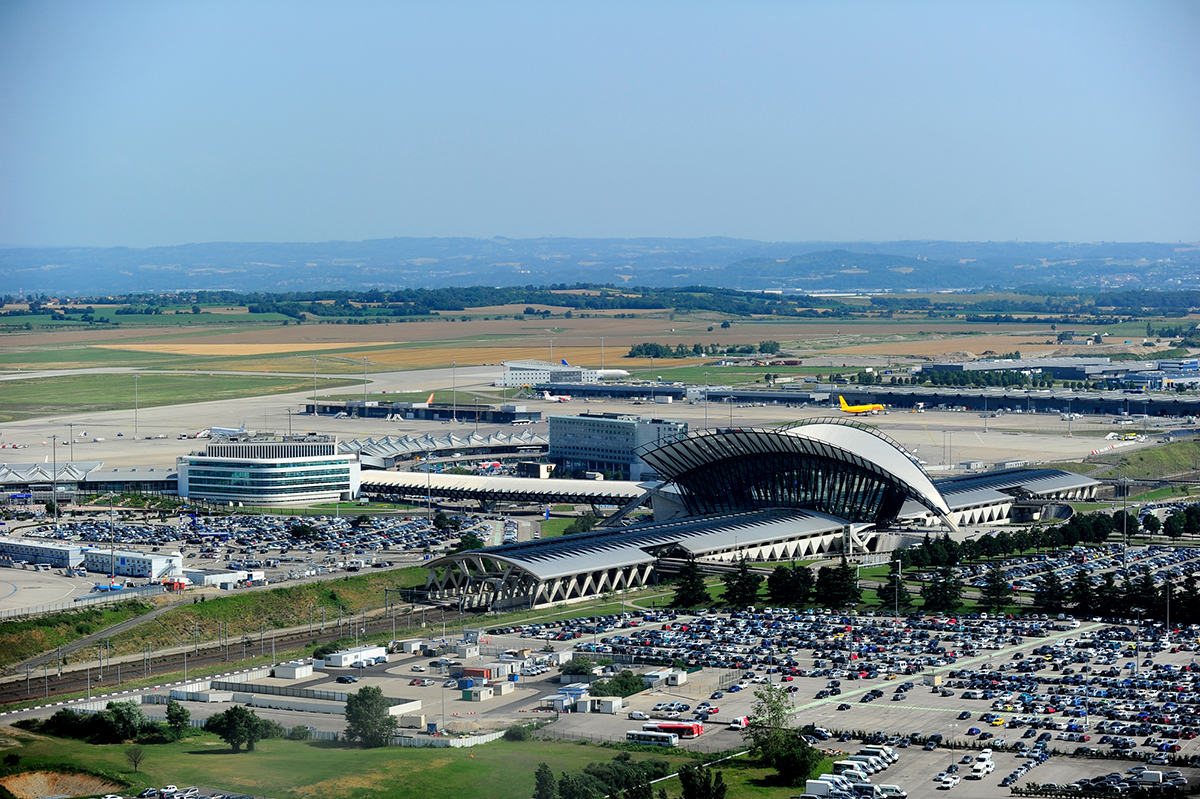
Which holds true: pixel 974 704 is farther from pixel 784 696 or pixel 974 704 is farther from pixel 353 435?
pixel 353 435

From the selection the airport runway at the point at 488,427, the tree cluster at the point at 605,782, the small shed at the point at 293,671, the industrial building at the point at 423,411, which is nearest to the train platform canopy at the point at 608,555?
the small shed at the point at 293,671

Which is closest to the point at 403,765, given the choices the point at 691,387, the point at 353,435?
the point at 353,435

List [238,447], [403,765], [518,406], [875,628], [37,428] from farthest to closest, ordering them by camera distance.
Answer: [518,406], [37,428], [238,447], [875,628], [403,765]

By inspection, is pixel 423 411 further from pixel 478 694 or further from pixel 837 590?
pixel 478 694

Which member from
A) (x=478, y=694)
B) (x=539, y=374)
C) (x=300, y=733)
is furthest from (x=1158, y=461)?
(x=300, y=733)

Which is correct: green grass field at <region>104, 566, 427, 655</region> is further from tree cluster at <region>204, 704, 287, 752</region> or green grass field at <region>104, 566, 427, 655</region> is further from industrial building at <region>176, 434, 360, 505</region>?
industrial building at <region>176, 434, 360, 505</region>

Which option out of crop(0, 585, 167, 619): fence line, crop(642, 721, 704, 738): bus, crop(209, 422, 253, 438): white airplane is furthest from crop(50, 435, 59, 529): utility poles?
crop(642, 721, 704, 738): bus
